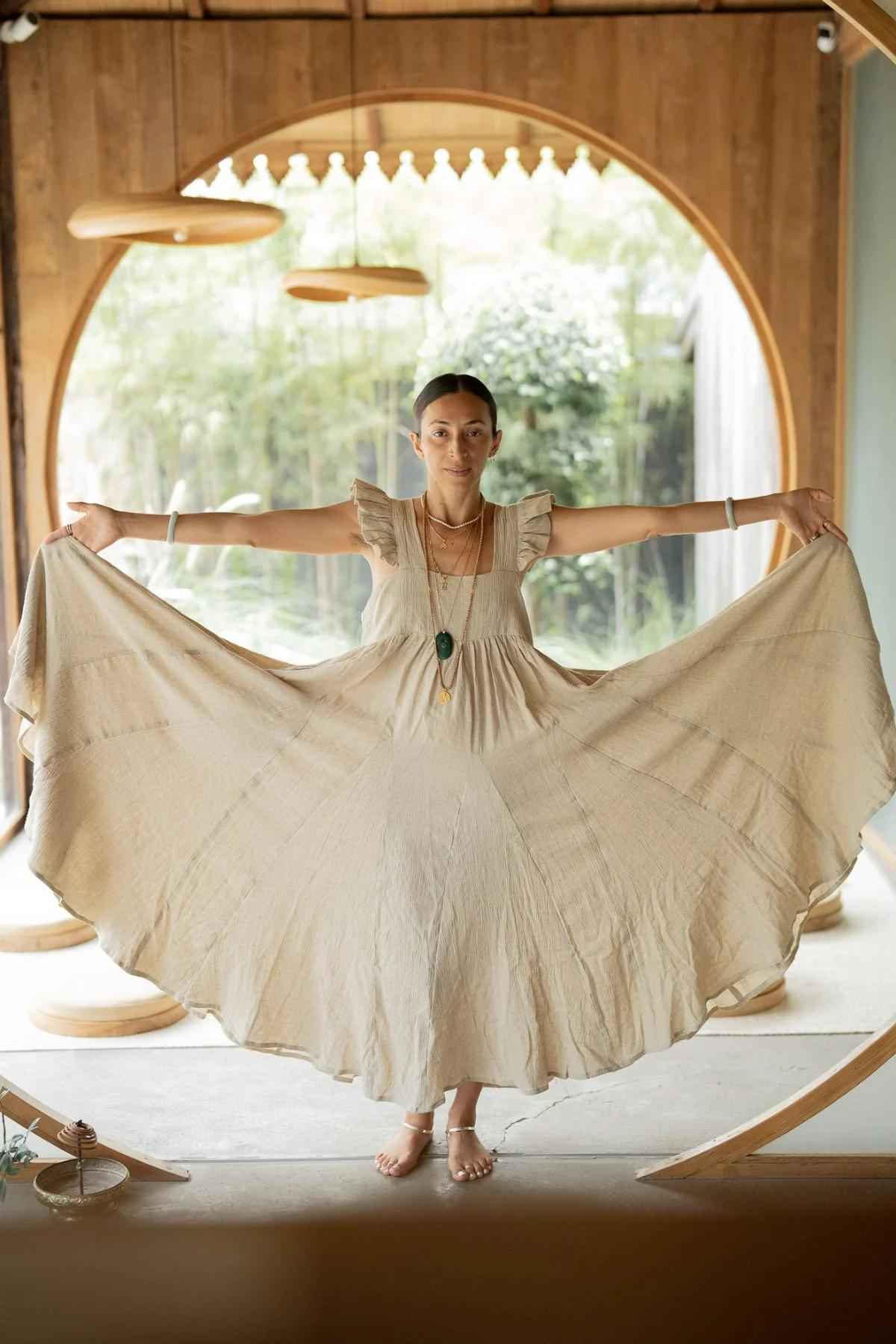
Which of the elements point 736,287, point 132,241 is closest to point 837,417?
point 736,287

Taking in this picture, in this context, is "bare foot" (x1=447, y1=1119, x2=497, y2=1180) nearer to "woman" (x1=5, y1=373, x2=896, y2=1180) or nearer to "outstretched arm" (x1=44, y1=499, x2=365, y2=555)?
"woman" (x1=5, y1=373, x2=896, y2=1180)

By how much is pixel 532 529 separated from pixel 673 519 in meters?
0.28

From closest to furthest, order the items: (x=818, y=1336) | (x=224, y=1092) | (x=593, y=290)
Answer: (x=818, y=1336) < (x=224, y=1092) < (x=593, y=290)

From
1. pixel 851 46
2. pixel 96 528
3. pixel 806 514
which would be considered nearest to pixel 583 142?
pixel 851 46

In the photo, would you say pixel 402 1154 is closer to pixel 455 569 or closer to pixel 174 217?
pixel 455 569

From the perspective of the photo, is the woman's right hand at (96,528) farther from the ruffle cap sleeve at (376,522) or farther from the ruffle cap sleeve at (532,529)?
the ruffle cap sleeve at (532,529)

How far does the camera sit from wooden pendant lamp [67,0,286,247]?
13.0 feet

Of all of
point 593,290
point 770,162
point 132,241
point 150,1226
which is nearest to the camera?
point 150,1226

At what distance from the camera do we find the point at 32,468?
6164 mm

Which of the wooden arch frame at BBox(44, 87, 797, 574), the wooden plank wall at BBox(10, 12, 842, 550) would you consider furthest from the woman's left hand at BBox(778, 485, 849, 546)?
the wooden plank wall at BBox(10, 12, 842, 550)

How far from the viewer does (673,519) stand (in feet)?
9.75

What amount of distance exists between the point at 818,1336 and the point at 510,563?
1.51 metres

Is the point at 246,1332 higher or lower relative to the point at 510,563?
lower

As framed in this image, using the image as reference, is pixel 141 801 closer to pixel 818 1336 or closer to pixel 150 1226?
pixel 150 1226
